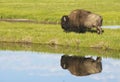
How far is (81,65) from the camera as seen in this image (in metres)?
27.7

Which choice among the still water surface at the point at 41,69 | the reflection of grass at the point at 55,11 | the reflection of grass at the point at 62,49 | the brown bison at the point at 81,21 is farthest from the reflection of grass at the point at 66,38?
the reflection of grass at the point at 55,11

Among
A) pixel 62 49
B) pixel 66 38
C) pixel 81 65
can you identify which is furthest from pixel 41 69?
pixel 66 38

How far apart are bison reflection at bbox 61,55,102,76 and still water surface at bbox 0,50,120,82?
0.30 m

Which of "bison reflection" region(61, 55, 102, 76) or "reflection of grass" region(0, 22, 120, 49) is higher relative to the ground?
"bison reflection" region(61, 55, 102, 76)

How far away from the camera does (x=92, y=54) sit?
31.3 m

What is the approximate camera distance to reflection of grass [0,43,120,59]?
3136 cm

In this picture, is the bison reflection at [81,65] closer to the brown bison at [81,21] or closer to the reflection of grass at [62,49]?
the reflection of grass at [62,49]

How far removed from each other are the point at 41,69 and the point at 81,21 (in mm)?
10884

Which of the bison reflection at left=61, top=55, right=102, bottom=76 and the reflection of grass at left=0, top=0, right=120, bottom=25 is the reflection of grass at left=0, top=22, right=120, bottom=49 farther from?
the reflection of grass at left=0, top=0, right=120, bottom=25

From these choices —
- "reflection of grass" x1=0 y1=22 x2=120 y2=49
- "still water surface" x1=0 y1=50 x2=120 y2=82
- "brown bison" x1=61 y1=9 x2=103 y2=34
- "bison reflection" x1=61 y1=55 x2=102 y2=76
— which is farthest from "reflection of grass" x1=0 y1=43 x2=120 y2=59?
"brown bison" x1=61 y1=9 x2=103 y2=34

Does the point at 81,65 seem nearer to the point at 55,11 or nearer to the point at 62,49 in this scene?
the point at 62,49

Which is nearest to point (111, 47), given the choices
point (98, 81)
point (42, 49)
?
point (42, 49)

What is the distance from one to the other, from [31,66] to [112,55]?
6076 mm

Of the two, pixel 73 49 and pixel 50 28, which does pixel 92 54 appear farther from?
pixel 50 28
